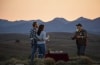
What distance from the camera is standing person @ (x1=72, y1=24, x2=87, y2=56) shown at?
7.96m

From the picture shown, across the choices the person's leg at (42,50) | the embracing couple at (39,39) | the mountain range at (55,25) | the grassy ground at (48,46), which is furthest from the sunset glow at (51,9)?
the person's leg at (42,50)

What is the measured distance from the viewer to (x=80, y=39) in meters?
8.00

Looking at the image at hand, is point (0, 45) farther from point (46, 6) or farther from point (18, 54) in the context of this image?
point (46, 6)

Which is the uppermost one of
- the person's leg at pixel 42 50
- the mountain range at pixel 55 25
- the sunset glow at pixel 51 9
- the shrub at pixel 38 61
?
the sunset glow at pixel 51 9

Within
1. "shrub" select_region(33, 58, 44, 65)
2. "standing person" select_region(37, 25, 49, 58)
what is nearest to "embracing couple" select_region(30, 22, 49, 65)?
"standing person" select_region(37, 25, 49, 58)

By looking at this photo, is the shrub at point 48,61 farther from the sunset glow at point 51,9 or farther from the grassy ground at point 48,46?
the sunset glow at point 51,9

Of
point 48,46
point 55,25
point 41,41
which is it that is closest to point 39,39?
point 41,41

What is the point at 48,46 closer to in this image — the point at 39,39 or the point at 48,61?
the point at 39,39

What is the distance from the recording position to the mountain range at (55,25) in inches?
325

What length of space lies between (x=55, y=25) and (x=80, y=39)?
89cm

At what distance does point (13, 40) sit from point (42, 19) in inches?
48.3

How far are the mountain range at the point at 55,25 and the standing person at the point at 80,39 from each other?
0.26m

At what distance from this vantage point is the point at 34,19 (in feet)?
27.5

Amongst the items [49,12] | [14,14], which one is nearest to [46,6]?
[49,12]
